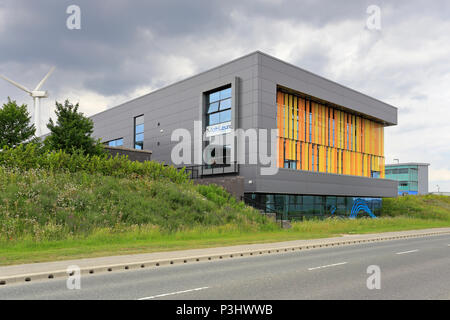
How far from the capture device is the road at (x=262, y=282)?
28.1ft

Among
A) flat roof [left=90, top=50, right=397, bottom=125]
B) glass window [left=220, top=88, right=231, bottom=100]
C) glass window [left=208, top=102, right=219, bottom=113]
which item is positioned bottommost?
glass window [left=208, top=102, right=219, bottom=113]

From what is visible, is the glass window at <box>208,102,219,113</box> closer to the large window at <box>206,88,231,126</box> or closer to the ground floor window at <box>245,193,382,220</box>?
the large window at <box>206,88,231,126</box>

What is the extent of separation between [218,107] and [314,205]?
13.7 m

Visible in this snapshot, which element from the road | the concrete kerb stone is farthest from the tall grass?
the road

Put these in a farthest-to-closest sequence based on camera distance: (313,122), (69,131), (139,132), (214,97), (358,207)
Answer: (139,132) → (358,207) → (313,122) → (214,97) → (69,131)

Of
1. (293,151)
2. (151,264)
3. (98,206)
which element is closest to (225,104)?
(293,151)

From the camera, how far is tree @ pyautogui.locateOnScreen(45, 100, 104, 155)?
33.8 meters

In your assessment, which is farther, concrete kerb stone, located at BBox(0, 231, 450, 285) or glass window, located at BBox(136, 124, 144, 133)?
glass window, located at BBox(136, 124, 144, 133)

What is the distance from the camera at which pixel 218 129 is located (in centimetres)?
3838

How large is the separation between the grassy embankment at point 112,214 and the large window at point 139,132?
1951 cm

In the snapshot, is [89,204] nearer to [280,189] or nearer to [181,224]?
[181,224]

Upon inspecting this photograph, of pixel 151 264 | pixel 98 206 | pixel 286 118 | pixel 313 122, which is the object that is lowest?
pixel 151 264

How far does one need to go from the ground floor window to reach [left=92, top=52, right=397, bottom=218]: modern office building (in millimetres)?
96

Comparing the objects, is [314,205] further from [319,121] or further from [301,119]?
[319,121]
